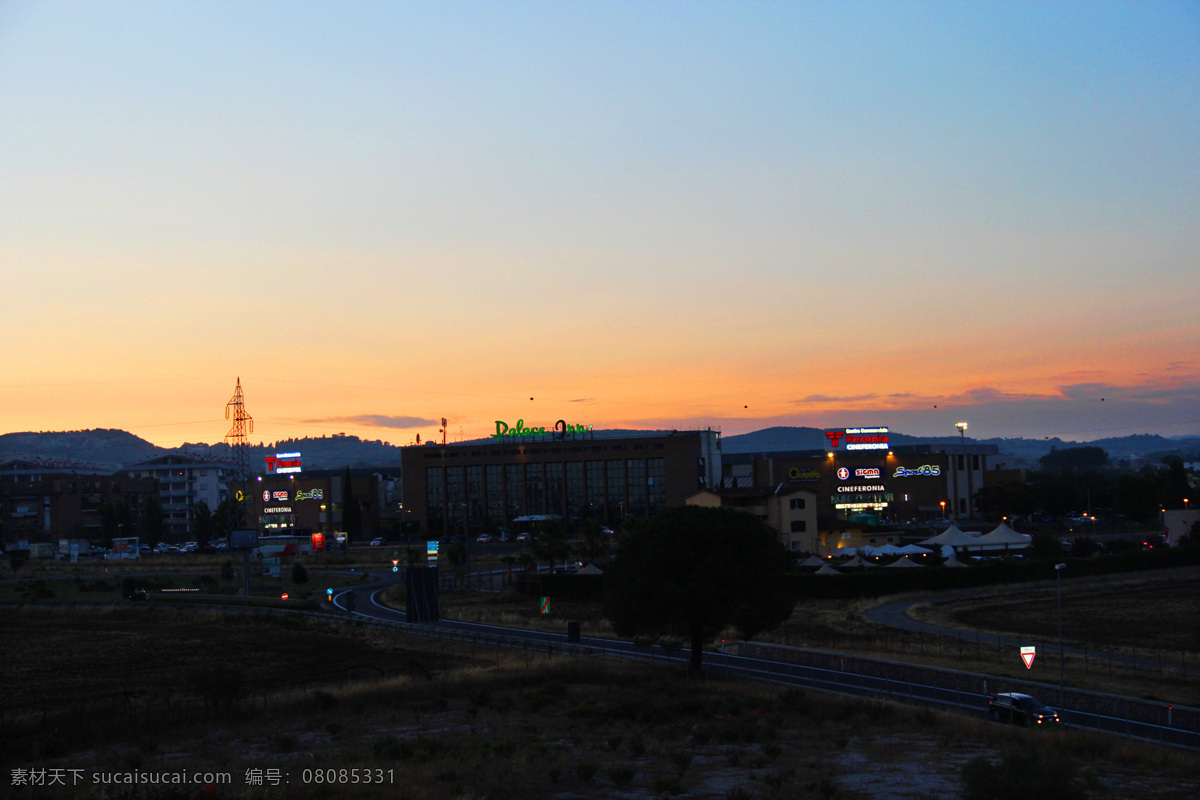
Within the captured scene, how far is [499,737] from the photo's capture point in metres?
35.6

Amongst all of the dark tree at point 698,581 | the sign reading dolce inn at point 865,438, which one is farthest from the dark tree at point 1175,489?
the dark tree at point 698,581

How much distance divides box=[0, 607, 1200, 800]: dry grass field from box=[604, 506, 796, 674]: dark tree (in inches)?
117

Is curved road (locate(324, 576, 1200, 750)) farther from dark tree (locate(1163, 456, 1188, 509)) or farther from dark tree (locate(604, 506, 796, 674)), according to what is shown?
dark tree (locate(1163, 456, 1188, 509))

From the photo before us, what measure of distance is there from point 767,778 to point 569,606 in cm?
6245

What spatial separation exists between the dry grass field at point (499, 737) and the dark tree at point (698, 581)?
2962 mm

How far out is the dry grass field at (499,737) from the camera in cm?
2812

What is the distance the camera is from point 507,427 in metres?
182

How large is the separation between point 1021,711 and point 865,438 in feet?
466

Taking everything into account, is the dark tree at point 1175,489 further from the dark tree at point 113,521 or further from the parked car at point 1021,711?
the dark tree at point 113,521

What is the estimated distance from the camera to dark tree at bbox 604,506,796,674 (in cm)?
4969

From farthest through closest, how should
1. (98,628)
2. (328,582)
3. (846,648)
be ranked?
(328,582) → (98,628) → (846,648)

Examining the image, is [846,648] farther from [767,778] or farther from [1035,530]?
[1035,530]

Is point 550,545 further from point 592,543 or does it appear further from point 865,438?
point 865,438

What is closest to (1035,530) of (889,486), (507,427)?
(889,486)
